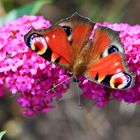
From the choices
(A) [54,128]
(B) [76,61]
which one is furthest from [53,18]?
(B) [76,61]

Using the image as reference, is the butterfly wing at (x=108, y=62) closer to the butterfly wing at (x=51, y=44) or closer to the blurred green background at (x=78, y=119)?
the butterfly wing at (x=51, y=44)

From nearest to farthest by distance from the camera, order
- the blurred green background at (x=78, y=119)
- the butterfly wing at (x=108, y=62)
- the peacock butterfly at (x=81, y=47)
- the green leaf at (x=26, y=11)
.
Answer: the butterfly wing at (x=108, y=62) → the peacock butterfly at (x=81, y=47) → the green leaf at (x=26, y=11) → the blurred green background at (x=78, y=119)

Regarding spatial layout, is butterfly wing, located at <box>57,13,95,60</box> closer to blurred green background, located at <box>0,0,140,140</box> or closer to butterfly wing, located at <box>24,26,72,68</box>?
butterfly wing, located at <box>24,26,72,68</box>

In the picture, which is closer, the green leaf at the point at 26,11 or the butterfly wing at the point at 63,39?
the butterfly wing at the point at 63,39

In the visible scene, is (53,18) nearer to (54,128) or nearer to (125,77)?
(54,128)

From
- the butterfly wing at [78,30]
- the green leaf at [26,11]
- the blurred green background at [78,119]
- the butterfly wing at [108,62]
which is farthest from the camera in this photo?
the blurred green background at [78,119]

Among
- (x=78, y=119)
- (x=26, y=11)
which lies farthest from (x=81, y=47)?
(x=78, y=119)

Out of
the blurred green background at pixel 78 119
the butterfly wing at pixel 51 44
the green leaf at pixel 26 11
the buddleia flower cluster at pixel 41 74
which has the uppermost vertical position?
the green leaf at pixel 26 11

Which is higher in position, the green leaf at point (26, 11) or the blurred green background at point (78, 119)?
the green leaf at point (26, 11)

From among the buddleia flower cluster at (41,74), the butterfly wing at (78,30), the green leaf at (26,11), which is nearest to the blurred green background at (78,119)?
the green leaf at (26,11)
